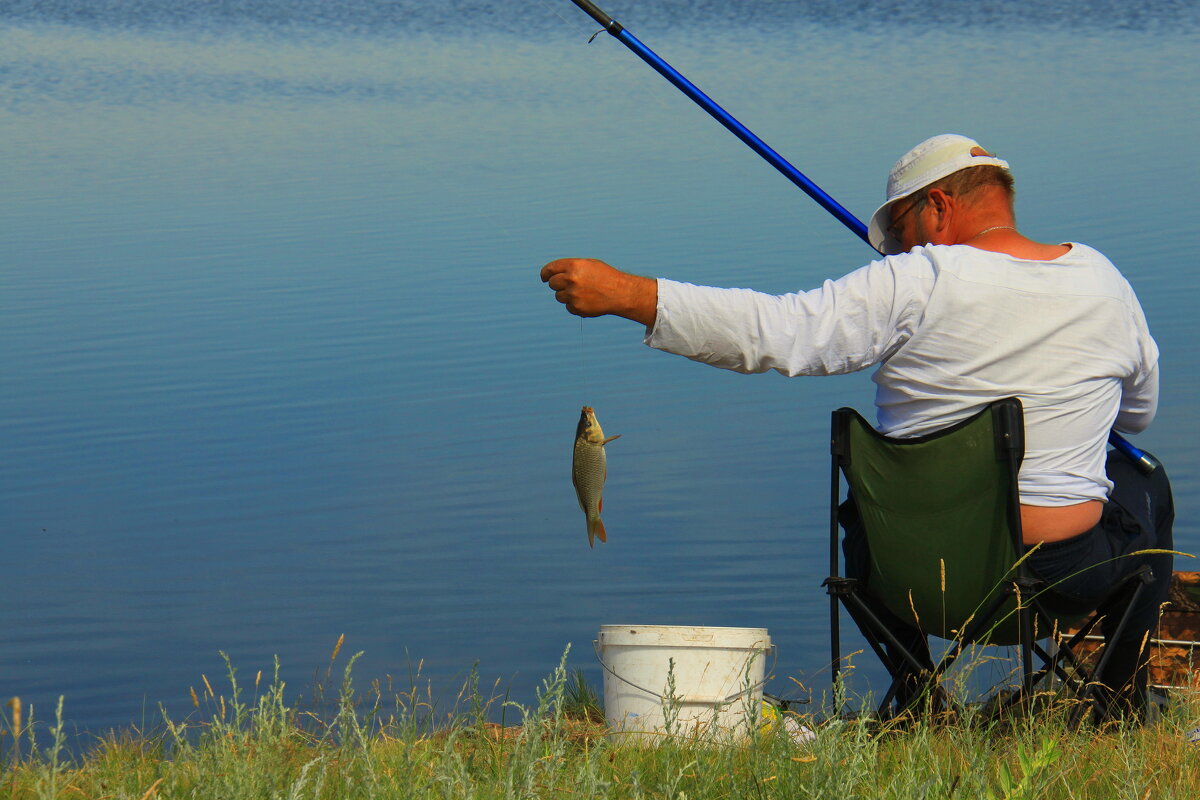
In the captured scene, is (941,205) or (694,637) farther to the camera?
(694,637)

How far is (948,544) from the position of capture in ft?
9.43

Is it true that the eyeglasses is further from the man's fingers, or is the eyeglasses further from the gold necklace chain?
the man's fingers

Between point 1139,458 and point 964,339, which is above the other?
point 964,339

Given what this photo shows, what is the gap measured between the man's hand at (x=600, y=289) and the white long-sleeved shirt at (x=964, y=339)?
30mm

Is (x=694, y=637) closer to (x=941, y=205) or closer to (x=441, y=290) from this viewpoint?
(x=941, y=205)

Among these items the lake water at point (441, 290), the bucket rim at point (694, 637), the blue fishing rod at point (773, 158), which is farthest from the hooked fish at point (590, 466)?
the lake water at point (441, 290)

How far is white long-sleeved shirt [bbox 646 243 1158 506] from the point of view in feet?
8.23

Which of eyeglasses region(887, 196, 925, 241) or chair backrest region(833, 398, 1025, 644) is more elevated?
eyeglasses region(887, 196, 925, 241)

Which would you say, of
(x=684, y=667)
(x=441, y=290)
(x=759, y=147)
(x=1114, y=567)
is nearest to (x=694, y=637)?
(x=684, y=667)

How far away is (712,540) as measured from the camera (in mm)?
7559

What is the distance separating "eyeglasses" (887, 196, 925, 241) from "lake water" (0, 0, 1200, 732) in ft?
9.17

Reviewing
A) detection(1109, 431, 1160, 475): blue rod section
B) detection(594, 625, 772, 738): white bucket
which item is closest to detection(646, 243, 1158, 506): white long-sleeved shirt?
detection(1109, 431, 1160, 475): blue rod section

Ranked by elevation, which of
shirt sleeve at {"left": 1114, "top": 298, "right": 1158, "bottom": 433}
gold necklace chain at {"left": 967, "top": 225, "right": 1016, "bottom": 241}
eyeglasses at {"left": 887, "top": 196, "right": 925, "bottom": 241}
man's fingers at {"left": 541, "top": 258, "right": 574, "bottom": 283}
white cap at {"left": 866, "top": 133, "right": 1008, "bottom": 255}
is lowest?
shirt sleeve at {"left": 1114, "top": 298, "right": 1158, "bottom": 433}

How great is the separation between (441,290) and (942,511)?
41.1ft
